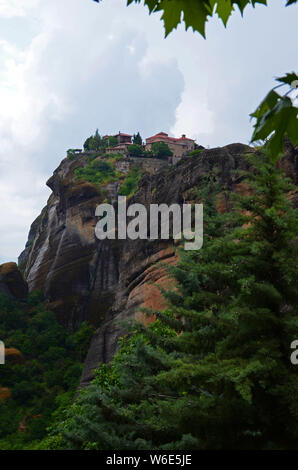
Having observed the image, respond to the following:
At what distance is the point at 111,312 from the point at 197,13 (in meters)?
27.2

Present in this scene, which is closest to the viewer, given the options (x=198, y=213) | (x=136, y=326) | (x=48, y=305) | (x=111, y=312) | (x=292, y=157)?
(x=136, y=326)

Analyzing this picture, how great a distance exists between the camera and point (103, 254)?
45.7 m

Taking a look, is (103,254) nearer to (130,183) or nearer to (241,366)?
(130,183)

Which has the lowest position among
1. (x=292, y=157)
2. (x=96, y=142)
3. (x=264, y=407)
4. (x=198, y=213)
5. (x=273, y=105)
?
A: (x=264, y=407)

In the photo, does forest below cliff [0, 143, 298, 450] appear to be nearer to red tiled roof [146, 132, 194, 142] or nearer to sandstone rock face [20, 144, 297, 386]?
sandstone rock face [20, 144, 297, 386]

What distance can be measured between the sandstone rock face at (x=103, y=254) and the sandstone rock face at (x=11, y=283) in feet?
7.03

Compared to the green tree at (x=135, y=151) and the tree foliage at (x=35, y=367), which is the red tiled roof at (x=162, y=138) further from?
the tree foliage at (x=35, y=367)

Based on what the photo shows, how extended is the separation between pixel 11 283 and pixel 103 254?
36.5 ft

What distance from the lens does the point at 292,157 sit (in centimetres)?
1977

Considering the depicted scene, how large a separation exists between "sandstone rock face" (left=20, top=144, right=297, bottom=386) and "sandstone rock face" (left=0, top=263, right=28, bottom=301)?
2.14 meters

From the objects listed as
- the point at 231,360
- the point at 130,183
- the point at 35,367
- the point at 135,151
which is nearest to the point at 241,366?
the point at 231,360

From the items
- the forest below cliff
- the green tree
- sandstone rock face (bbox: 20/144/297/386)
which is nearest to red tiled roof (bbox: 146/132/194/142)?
the green tree
